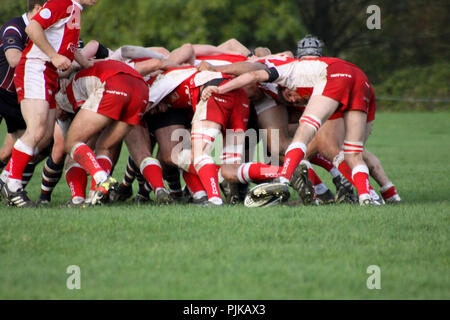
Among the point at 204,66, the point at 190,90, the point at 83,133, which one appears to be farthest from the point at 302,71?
the point at 83,133

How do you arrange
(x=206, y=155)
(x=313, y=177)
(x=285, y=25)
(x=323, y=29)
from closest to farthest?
(x=206, y=155) < (x=313, y=177) < (x=285, y=25) < (x=323, y=29)

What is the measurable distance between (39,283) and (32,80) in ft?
10.4

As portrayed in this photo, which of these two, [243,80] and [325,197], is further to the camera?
[325,197]

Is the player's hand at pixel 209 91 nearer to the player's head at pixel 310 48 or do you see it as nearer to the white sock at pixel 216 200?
the white sock at pixel 216 200

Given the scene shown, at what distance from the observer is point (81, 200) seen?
7695mm

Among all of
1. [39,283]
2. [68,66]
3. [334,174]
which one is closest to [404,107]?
[334,174]

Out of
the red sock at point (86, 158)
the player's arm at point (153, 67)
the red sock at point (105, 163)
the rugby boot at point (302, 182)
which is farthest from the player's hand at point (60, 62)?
the rugby boot at point (302, 182)

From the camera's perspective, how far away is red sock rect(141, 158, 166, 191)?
7559 millimetres

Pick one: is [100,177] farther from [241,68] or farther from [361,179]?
[361,179]

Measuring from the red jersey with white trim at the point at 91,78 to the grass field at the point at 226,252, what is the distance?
53.0 inches

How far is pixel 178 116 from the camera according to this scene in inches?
319

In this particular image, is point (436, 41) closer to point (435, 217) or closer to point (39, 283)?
point (435, 217)

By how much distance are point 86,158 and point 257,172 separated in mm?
1642

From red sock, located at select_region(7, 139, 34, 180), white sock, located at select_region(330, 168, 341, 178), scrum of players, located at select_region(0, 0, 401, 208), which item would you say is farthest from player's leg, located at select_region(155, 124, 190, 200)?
white sock, located at select_region(330, 168, 341, 178)
